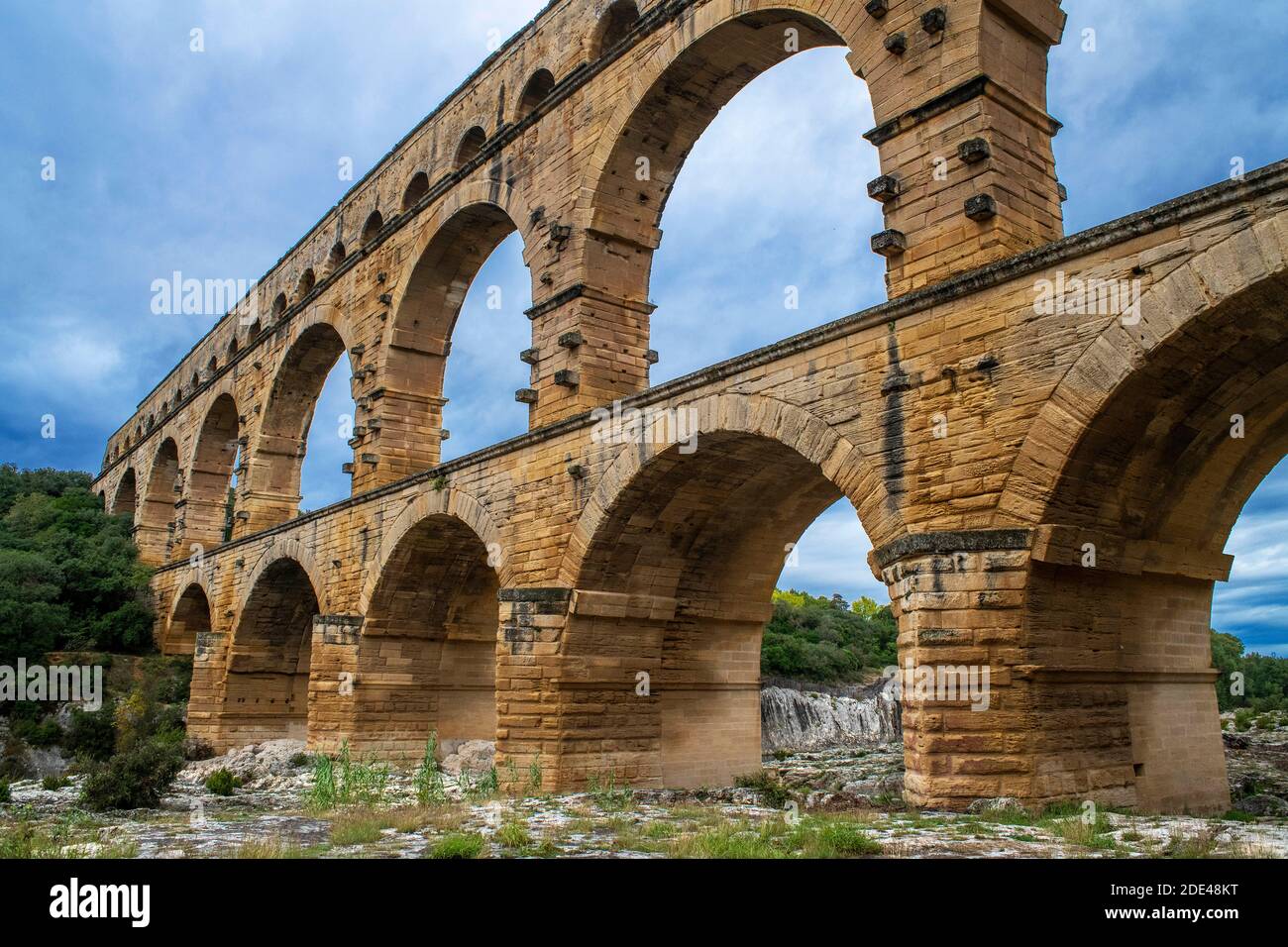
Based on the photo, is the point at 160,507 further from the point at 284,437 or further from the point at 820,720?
the point at 820,720

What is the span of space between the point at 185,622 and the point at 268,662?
591cm

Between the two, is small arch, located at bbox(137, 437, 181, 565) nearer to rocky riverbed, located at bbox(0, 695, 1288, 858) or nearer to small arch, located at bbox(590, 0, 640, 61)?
rocky riverbed, located at bbox(0, 695, 1288, 858)

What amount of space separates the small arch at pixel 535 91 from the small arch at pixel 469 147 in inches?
65.0

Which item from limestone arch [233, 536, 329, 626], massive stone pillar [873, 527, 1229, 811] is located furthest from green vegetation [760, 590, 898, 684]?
massive stone pillar [873, 527, 1229, 811]

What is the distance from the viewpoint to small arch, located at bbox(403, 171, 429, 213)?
1836cm

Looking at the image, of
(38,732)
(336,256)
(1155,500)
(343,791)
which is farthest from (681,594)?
(38,732)

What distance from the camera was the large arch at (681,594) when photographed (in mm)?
10352

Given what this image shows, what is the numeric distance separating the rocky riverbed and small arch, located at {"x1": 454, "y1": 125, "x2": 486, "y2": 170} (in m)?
10.3

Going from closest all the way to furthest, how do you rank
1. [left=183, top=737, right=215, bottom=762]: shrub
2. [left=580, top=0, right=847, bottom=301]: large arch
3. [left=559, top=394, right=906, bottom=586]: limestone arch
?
1. [left=559, top=394, right=906, bottom=586]: limestone arch
2. [left=580, top=0, right=847, bottom=301]: large arch
3. [left=183, top=737, right=215, bottom=762]: shrub

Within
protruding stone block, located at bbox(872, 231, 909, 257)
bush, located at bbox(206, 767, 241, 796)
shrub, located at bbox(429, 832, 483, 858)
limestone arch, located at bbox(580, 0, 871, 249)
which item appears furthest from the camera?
bush, located at bbox(206, 767, 241, 796)

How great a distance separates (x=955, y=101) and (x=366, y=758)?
472 inches

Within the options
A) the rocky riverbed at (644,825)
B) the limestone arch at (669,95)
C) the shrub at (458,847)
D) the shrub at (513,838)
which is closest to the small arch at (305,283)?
the limestone arch at (669,95)

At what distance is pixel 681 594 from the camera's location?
11828 mm

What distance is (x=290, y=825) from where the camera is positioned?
8.07m
